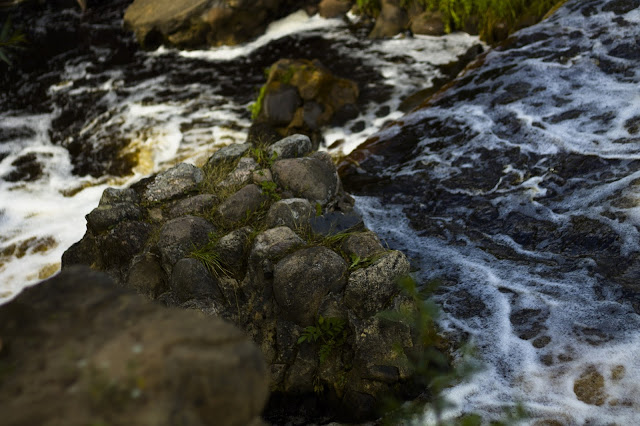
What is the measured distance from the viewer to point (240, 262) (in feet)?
16.7

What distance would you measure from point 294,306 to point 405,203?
9.98 feet

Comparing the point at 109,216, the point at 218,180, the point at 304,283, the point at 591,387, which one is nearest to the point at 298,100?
the point at 218,180

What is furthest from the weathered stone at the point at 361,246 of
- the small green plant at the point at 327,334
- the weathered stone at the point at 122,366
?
the weathered stone at the point at 122,366

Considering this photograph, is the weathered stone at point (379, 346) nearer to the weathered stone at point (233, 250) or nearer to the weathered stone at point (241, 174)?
the weathered stone at point (233, 250)

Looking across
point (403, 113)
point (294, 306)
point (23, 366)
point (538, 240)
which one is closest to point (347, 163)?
point (403, 113)

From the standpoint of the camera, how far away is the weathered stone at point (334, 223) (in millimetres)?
5372

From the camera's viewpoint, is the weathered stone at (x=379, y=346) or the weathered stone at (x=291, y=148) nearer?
the weathered stone at (x=379, y=346)

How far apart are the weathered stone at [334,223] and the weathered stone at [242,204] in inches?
25.4

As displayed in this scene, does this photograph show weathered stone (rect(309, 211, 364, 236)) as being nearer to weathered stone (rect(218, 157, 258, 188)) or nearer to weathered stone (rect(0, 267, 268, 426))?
weathered stone (rect(218, 157, 258, 188))

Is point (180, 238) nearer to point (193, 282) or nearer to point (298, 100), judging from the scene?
point (193, 282)

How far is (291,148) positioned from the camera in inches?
255

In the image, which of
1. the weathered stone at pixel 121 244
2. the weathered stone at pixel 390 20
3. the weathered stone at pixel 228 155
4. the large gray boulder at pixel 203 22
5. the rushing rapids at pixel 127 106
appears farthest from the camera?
the large gray boulder at pixel 203 22

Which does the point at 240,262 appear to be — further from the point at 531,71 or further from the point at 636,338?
the point at 531,71

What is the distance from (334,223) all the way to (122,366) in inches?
155
